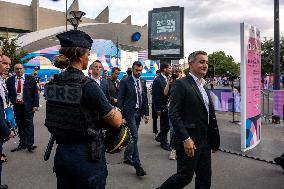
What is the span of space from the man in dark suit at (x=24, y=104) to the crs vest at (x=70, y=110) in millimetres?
5243

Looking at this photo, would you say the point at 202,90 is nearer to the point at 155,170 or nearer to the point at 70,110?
the point at 70,110

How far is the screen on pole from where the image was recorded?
23.5m

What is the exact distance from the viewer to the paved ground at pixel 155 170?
5137 mm

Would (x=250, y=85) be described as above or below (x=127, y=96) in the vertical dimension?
above

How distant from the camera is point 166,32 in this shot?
24016 millimetres

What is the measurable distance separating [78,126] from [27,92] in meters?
5.59

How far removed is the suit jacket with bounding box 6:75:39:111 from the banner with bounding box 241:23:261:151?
15.3 ft

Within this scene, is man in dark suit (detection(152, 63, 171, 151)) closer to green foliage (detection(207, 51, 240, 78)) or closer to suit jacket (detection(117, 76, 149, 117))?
suit jacket (detection(117, 76, 149, 117))

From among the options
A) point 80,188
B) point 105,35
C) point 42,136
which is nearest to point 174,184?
point 80,188

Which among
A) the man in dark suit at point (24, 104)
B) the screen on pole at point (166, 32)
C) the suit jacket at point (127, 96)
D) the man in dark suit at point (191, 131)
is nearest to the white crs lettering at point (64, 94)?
the man in dark suit at point (191, 131)

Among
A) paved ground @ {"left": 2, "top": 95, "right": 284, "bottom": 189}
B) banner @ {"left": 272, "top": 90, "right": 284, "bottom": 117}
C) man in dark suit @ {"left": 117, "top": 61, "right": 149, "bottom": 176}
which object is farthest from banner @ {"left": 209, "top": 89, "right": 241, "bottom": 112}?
man in dark suit @ {"left": 117, "top": 61, "right": 149, "bottom": 176}

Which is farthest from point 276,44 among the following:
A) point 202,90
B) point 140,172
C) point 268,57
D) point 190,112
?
point 268,57

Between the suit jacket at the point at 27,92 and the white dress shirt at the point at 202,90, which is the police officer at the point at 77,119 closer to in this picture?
the white dress shirt at the point at 202,90

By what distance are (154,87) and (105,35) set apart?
2038 inches
